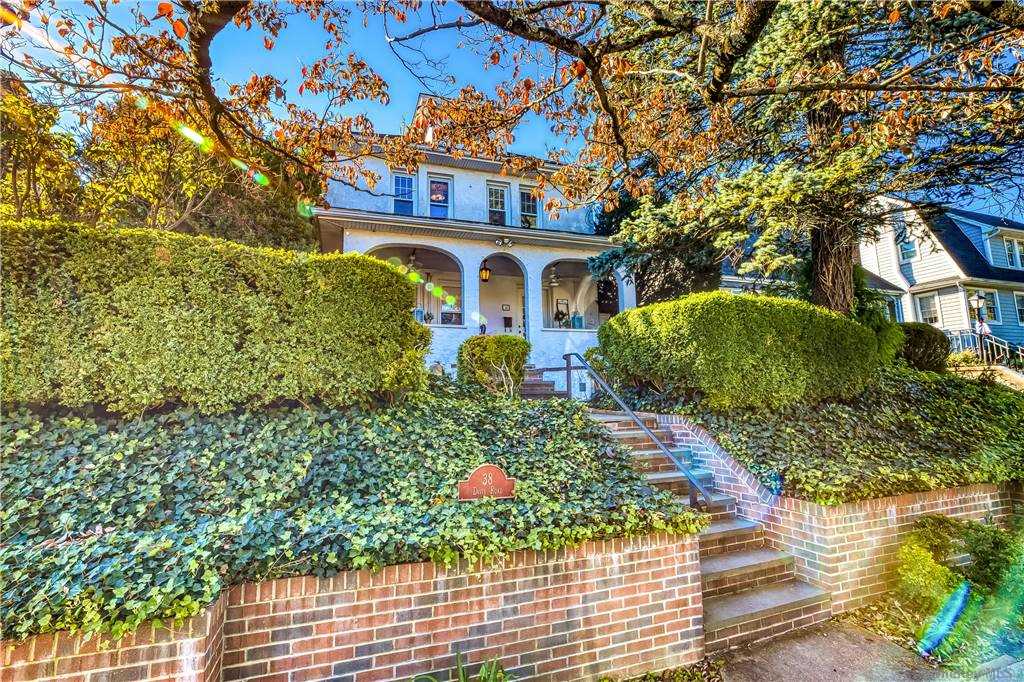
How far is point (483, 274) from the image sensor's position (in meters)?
11.9

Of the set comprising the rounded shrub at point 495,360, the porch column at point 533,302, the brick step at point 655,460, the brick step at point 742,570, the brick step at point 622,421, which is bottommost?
the brick step at point 742,570

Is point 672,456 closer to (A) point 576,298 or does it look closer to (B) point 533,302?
(B) point 533,302

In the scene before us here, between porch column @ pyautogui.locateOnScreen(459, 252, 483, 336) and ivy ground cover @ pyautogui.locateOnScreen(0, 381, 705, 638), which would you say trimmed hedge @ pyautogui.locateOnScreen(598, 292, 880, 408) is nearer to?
ivy ground cover @ pyautogui.locateOnScreen(0, 381, 705, 638)

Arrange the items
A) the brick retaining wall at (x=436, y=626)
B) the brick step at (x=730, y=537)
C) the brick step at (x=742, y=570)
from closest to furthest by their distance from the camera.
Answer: the brick retaining wall at (x=436, y=626), the brick step at (x=742, y=570), the brick step at (x=730, y=537)

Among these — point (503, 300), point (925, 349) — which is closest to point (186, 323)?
point (503, 300)

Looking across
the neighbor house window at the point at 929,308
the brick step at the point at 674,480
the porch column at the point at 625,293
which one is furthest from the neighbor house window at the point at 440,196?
the neighbor house window at the point at 929,308

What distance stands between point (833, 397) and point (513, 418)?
5181 millimetres

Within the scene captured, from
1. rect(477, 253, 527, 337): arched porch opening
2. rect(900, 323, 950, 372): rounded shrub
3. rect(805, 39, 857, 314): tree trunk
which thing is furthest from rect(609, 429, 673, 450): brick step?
rect(900, 323, 950, 372): rounded shrub

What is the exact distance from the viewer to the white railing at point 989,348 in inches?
578

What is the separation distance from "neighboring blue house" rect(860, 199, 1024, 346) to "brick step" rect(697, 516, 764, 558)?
2057 centimetres

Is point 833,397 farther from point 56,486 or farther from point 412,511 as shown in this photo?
point 56,486

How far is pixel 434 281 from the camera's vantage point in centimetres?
1380

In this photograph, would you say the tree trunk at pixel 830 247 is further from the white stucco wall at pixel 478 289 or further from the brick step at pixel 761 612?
the brick step at pixel 761 612

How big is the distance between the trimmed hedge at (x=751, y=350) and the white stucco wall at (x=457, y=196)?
674cm
